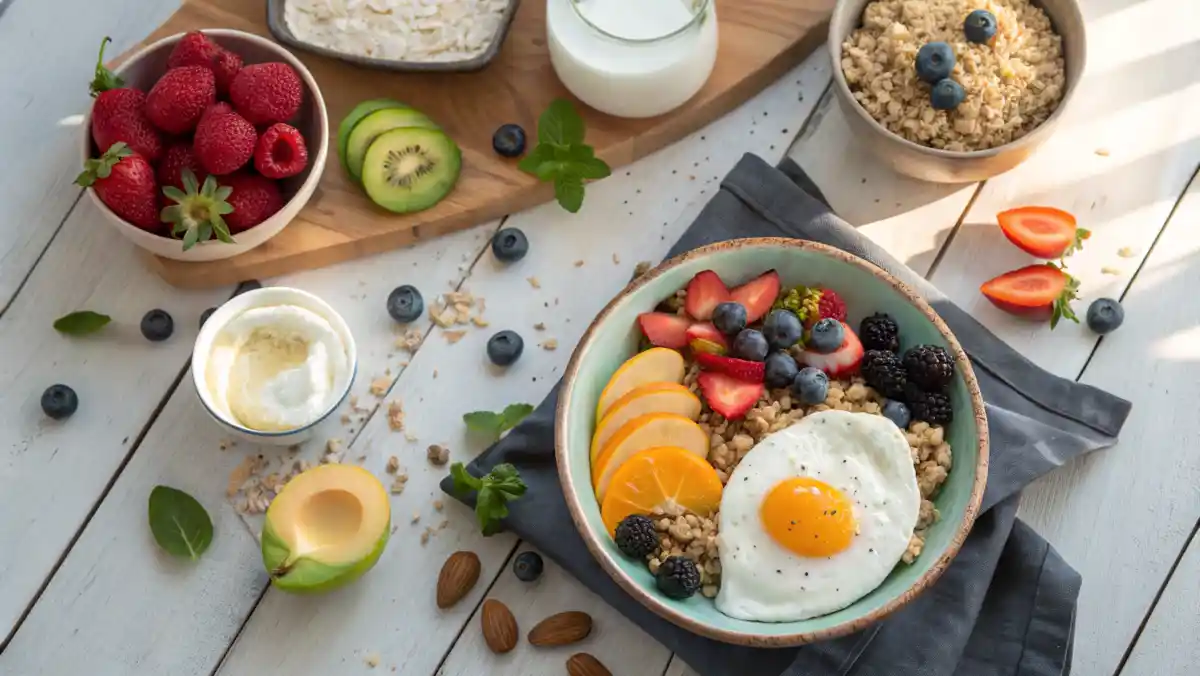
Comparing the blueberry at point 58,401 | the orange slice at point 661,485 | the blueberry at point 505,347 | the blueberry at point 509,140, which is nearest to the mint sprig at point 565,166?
the blueberry at point 509,140

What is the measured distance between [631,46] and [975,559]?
1142 mm

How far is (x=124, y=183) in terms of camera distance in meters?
2.21

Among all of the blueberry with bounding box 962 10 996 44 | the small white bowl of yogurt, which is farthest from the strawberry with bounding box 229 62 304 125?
the blueberry with bounding box 962 10 996 44

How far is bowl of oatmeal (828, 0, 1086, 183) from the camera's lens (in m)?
2.27

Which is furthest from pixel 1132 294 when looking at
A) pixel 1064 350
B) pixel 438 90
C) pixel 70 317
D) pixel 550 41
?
pixel 70 317

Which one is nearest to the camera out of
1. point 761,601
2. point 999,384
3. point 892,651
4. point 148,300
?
point 761,601

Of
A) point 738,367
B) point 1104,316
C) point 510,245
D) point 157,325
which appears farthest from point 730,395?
point 157,325

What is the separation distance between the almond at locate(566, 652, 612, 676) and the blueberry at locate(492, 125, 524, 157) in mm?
998

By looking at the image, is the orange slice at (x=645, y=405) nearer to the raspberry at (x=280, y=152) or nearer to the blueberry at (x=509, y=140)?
the blueberry at (x=509, y=140)

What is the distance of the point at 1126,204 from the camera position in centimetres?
245

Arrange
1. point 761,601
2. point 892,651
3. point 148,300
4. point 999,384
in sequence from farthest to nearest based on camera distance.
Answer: point 148,300 → point 999,384 → point 892,651 → point 761,601

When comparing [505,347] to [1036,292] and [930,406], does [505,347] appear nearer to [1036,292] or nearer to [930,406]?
[930,406]

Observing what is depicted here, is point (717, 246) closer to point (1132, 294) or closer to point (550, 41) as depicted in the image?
point (550, 41)

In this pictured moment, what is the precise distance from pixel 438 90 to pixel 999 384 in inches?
50.0
